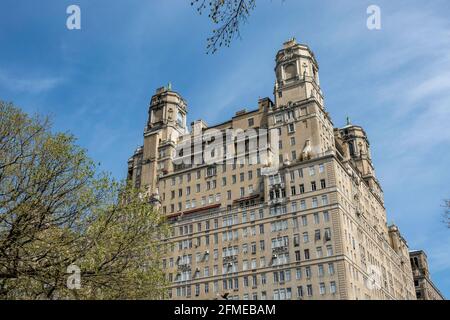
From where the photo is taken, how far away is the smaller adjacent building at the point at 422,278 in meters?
136

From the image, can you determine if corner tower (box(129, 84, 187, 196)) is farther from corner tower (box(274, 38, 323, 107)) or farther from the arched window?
the arched window

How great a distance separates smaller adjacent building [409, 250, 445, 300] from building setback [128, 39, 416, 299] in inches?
1084

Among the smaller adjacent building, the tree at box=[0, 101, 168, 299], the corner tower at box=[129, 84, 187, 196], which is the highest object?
the corner tower at box=[129, 84, 187, 196]

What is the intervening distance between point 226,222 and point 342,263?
73.5 ft

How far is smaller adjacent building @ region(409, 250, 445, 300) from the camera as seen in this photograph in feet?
445

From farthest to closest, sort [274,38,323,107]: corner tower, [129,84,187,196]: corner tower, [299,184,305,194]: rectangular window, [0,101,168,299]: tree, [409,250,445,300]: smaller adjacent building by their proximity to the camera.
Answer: [409,250,445,300]: smaller adjacent building
[129,84,187,196]: corner tower
[274,38,323,107]: corner tower
[299,184,305,194]: rectangular window
[0,101,168,299]: tree

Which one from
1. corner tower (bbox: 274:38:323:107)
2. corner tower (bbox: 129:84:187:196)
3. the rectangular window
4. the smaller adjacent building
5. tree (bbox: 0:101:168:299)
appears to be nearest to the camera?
tree (bbox: 0:101:168:299)

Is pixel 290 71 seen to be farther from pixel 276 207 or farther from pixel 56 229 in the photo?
pixel 56 229

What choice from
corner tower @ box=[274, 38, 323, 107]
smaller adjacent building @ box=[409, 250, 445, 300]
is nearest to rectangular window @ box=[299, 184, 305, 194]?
corner tower @ box=[274, 38, 323, 107]

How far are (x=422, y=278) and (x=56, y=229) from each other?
13183cm

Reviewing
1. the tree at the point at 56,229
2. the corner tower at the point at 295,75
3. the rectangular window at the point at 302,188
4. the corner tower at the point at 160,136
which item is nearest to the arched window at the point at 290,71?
the corner tower at the point at 295,75

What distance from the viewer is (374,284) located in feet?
296

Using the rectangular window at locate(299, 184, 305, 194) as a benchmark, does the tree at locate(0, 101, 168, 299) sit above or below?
below

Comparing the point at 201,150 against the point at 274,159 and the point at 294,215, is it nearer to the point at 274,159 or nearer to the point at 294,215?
the point at 274,159
